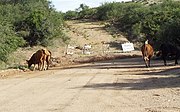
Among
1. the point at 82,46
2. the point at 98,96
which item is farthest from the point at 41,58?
the point at 82,46

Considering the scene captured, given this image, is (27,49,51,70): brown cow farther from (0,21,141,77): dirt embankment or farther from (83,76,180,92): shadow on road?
(83,76,180,92): shadow on road

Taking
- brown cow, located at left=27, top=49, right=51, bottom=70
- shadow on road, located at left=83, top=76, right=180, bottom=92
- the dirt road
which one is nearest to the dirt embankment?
brown cow, located at left=27, top=49, right=51, bottom=70

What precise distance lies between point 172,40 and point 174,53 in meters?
5.58

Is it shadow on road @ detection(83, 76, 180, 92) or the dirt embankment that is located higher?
the dirt embankment

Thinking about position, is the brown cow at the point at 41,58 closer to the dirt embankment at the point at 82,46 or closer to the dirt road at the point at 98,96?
the dirt embankment at the point at 82,46

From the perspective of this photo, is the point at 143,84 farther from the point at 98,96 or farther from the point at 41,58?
the point at 41,58

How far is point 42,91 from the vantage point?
18.4 meters

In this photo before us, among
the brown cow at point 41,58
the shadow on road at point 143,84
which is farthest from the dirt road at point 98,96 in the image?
the brown cow at point 41,58

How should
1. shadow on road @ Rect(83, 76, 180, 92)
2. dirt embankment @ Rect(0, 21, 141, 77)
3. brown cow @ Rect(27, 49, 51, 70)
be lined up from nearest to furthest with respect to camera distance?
shadow on road @ Rect(83, 76, 180, 92) → brown cow @ Rect(27, 49, 51, 70) → dirt embankment @ Rect(0, 21, 141, 77)

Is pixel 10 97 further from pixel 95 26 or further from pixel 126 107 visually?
pixel 95 26

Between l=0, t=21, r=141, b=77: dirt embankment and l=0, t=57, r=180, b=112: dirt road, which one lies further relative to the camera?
l=0, t=21, r=141, b=77: dirt embankment

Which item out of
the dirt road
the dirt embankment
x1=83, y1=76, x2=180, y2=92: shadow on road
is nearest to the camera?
the dirt road

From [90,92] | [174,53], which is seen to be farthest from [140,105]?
[174,53]

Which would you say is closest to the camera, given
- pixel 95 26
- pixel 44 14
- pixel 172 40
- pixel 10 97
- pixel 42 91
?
pixel 10 97
